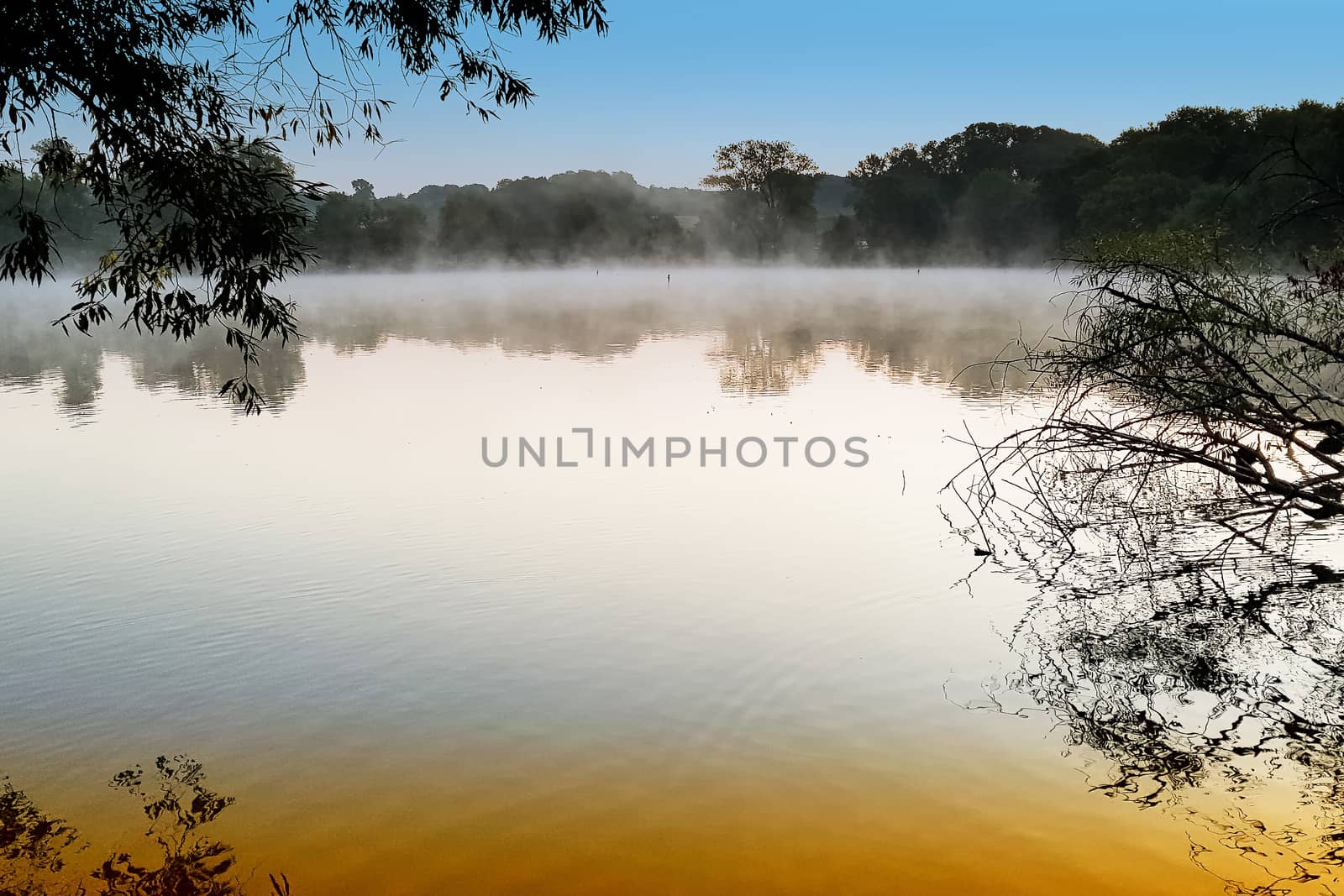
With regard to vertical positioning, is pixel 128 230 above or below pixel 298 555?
above

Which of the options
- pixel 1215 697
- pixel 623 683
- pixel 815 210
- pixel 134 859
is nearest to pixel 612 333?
pixel 623 683

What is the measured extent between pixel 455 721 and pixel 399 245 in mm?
104103

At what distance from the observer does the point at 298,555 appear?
1023 centimetres

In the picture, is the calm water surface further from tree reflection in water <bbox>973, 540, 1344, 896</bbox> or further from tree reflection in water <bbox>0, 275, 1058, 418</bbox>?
tree reflection in water <bbox>0, 275, 1058, 418</bbox>

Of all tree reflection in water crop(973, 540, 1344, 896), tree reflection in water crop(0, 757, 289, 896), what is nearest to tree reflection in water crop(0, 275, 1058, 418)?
tree reflection in water crop(973, 540, 1344, 896)

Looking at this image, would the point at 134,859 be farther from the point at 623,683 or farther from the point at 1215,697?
the point at 1215,697

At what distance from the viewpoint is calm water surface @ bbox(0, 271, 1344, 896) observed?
17.3 ft

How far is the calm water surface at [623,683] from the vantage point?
5.27 meters

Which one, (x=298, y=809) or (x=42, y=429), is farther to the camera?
(x=42, y=429)

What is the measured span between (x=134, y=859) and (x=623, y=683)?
2.83 m

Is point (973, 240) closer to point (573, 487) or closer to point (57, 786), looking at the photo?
point (573, 487)

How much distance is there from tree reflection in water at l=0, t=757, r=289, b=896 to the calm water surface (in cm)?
12

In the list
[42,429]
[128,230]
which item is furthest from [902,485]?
[42,429]

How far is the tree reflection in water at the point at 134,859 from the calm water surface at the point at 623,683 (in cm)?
12
